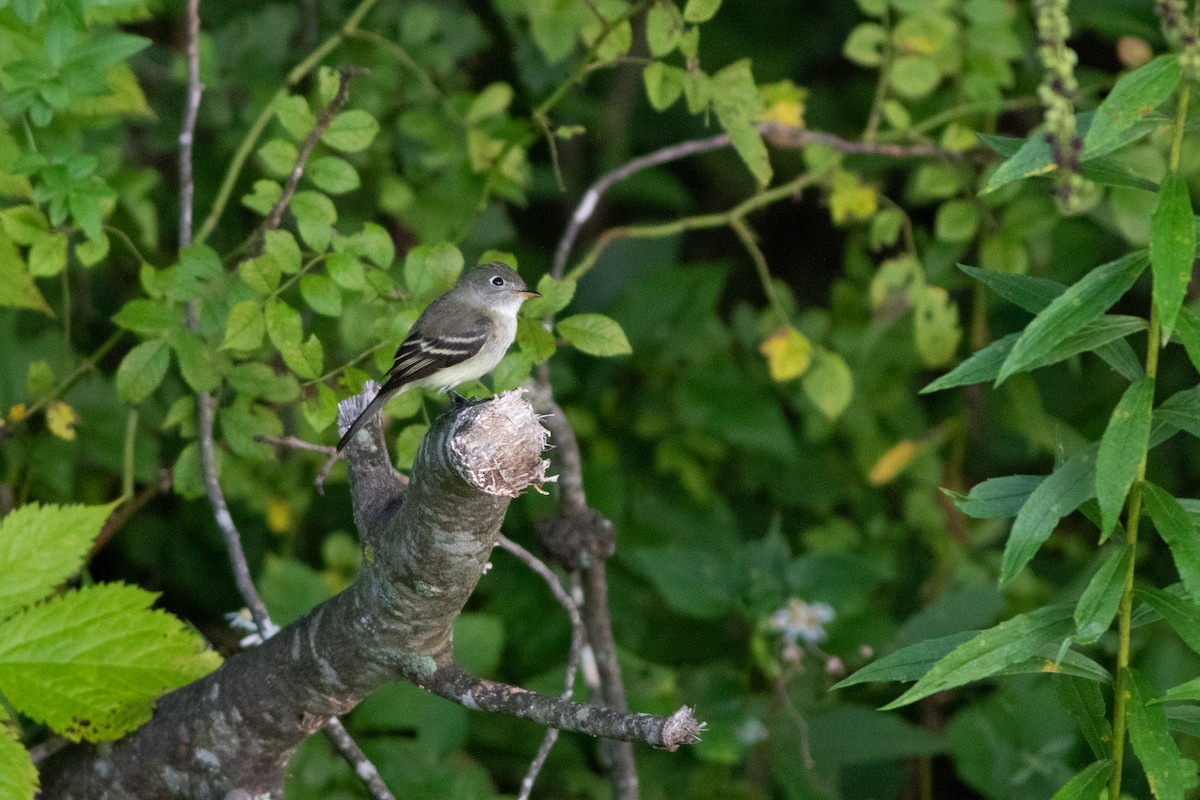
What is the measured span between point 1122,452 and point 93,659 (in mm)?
1850

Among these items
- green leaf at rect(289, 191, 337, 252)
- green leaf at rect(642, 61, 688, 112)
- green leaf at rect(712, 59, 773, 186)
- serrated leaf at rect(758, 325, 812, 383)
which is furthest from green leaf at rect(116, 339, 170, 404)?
serrated leaf at rect(758, 325, 812, 383)

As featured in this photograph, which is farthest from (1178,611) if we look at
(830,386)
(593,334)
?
(830,386)

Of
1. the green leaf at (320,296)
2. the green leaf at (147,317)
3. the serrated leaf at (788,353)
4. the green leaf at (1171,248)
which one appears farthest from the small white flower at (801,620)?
the green leaf at (1171,248)

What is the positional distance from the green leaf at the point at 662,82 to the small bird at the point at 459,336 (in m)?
0.55

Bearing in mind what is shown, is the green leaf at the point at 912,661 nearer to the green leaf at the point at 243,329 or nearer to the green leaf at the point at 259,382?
the green leaf at the point at 243,329

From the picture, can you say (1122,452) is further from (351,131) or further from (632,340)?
(632,340)

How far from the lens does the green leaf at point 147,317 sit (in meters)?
2.95

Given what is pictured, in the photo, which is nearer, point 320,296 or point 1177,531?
point 1177,531

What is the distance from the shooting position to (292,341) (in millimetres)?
2654

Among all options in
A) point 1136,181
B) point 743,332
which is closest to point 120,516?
point 743,332

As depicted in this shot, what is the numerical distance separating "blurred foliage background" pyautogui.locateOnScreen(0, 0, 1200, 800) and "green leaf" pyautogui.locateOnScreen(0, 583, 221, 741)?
0.52 m

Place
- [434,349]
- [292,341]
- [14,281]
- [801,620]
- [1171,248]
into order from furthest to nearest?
1. [801,620]
2. [14,281]
3. [434,349]
4. [292,341]
5. [1171,248]

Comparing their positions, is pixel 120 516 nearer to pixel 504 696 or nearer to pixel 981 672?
pixel 504 696

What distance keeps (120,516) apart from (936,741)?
253 cm
